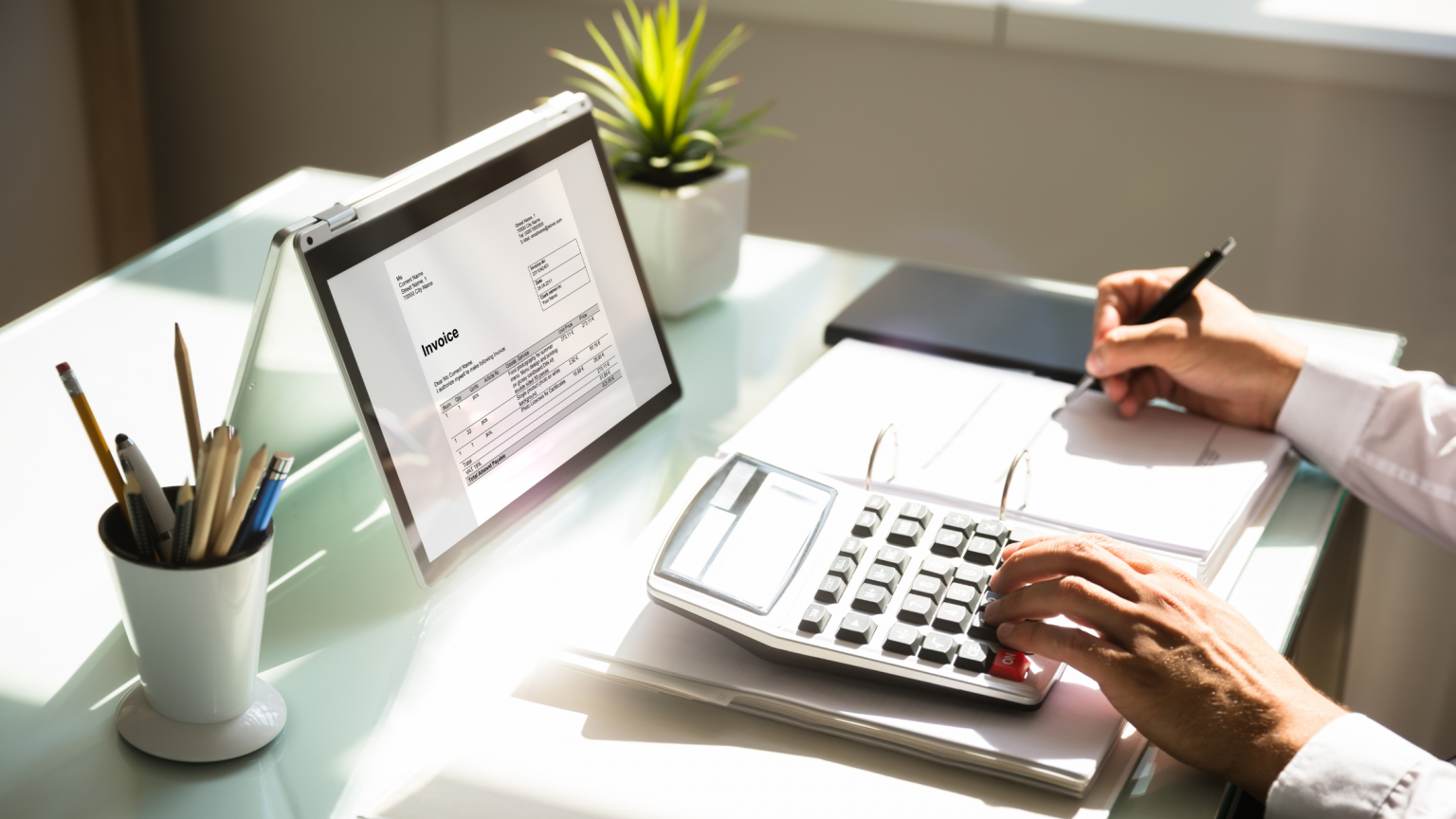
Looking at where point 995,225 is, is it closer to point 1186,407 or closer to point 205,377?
point 1186,407

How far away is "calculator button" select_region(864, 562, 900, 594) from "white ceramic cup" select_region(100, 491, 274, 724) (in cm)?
37

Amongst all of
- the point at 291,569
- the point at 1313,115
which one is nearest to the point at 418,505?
the point at 291,569

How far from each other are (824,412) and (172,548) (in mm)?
592

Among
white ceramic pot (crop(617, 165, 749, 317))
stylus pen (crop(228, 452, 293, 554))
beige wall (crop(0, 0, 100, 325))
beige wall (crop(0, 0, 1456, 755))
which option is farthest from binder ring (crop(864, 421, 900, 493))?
beige wall (crop(0, 0, 100, 325))

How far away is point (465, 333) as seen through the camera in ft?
3.03

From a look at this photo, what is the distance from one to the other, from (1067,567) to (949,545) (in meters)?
0.09

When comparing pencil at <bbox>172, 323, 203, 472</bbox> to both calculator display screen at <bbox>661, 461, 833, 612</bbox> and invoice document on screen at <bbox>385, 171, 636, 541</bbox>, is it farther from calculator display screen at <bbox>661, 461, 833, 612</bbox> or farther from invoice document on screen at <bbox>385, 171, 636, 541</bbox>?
calculator display screen at <bbox>661, 461, 833, 612</bbox>

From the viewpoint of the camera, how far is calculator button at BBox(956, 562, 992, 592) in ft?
2.65

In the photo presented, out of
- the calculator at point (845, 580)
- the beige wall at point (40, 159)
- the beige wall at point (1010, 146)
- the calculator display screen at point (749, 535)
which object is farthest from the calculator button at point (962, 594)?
the beige wall at point (40, 159)

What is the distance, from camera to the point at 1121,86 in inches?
87.0

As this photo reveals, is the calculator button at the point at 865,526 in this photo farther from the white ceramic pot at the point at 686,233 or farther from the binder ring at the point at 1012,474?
the white ceramic pot at the point at 686,233

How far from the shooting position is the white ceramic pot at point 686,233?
4.29ft

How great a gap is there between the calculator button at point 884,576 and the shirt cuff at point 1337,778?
0.25m

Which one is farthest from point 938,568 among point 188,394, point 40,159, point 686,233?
point 40,159
